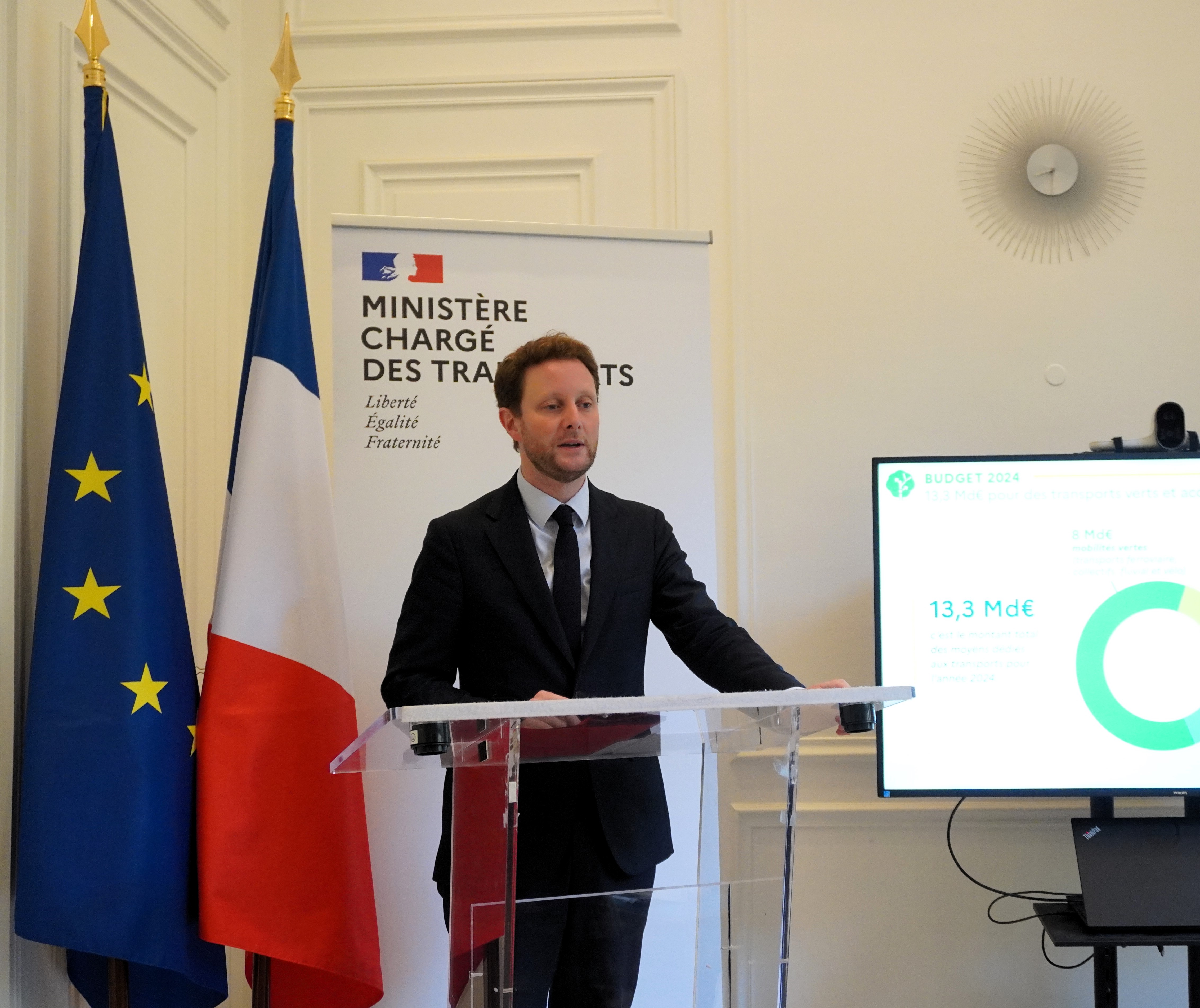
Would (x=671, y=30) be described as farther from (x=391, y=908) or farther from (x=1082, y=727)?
(x=391, y=908)

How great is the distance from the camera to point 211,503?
2.99m

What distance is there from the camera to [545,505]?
2262 mm

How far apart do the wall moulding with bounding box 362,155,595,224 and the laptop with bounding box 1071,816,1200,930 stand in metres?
2.09

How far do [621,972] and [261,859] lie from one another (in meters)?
1.01

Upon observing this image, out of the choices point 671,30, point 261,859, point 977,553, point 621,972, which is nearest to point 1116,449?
point 977,553

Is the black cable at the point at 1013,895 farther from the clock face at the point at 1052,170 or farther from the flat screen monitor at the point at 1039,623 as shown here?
the clock face at the point at 1052,170

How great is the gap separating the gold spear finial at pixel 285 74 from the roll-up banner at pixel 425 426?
0.26 metres

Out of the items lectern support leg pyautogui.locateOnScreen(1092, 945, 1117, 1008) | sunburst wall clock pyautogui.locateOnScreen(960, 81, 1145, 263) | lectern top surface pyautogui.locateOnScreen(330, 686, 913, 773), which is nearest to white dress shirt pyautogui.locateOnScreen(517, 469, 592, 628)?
lectern top surface pyautogui.locateOnScreen(330, 686, 913, 773)

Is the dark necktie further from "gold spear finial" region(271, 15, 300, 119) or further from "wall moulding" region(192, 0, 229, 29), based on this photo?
"wall moulding" region(192, 0, 229, 29)

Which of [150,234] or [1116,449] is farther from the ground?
[150,234]

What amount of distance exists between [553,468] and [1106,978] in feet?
5.77

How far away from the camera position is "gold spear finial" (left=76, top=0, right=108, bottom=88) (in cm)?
209

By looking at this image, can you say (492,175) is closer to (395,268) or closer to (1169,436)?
(395,268)

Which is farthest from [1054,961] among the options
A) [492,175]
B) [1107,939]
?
[492,175]
